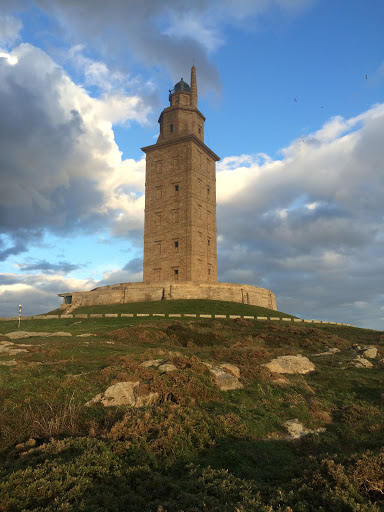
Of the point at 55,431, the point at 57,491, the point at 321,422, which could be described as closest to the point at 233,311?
the point at 321,422

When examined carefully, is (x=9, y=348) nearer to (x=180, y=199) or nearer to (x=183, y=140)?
(x=180, y=199)

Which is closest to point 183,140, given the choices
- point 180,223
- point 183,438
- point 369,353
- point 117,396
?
point 180,223

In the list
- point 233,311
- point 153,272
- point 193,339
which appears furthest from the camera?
point 153,272

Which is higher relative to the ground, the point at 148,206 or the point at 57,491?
the point at 148,206

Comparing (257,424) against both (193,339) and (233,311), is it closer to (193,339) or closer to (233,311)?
(193,339)

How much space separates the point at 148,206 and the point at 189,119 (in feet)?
63.6

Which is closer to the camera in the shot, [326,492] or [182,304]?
[326,492]

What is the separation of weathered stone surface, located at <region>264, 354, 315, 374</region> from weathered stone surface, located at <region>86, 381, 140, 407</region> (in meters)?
9.51

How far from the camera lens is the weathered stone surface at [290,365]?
853 inches

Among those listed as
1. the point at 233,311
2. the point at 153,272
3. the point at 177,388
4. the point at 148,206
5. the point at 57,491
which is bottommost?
the point at 57,491

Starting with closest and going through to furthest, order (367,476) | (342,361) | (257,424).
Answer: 1. (367,476)
2. (257,424)
3. (342,361)

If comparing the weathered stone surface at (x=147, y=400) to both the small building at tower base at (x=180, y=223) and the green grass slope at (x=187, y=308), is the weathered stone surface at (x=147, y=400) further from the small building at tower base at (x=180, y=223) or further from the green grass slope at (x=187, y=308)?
the small building at tower base at (x=180, y=223)

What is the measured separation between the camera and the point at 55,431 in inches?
464

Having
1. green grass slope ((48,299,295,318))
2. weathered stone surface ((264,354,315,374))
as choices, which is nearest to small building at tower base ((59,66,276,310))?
green grass slope ((48,299,295,318))
